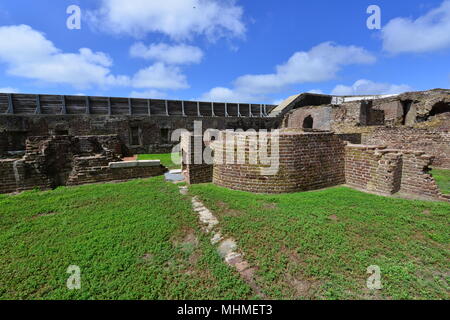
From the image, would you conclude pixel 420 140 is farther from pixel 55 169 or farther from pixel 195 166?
pixel 55 169

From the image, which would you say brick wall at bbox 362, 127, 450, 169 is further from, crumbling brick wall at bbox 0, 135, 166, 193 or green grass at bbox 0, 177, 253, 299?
crumbling brick wall at bbox 0, 135, 166, 193

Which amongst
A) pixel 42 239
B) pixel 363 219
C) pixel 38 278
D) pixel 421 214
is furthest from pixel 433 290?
pixel 42 239

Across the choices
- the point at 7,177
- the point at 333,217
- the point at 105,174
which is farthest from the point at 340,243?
the point at 7,177

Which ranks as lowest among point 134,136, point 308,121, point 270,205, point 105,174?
point 270,205

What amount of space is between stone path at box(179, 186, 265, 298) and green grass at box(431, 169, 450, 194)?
605 cm

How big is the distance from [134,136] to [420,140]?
18.0 meters

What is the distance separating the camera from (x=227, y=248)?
2992 mm

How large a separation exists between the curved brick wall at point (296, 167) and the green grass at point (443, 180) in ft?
8.37

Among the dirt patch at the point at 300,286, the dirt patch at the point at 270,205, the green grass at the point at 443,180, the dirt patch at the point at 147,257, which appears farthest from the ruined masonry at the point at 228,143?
the dirt patch at the point at 147,257

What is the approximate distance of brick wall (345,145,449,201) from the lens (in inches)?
189

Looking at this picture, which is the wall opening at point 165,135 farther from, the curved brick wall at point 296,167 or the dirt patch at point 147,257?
the dirt patch at point 147,257

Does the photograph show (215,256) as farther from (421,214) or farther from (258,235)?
(421,214)

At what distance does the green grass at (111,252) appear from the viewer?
2.23m

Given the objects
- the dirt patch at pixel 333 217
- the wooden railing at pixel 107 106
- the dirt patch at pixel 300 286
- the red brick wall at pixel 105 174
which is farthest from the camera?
the wooden railing at pixel 107 106
